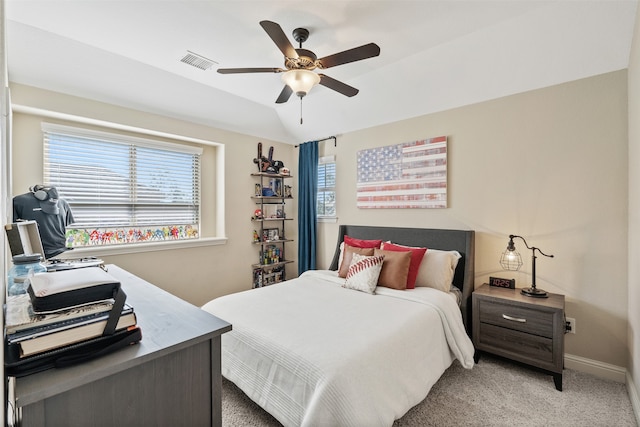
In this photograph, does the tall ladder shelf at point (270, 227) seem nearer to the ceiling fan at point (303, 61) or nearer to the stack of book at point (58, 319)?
the ceiling fan at point (303, 61)

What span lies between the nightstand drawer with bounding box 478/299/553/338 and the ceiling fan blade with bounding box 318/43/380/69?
7.22 feet

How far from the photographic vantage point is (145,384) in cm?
94

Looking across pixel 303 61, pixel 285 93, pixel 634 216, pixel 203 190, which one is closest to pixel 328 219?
pixel 203 190

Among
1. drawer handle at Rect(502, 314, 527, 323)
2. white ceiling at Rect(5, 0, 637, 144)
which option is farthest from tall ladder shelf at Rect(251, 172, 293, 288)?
drawer handle at Rect(502, 314, 527, 323)

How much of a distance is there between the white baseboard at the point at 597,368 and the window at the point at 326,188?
289 centimetres

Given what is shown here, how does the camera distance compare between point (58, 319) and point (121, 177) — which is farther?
point (121, 177)

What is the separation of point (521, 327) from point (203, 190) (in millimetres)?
3790

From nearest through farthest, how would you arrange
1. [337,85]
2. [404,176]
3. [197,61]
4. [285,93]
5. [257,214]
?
[337,85], [285,93], [197,61], [404,176], [257,214]

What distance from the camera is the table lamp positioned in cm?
254

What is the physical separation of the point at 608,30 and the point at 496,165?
121 centimetres

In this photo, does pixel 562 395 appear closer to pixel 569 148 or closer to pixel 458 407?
pixel 458 407

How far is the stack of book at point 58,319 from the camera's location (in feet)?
2.59

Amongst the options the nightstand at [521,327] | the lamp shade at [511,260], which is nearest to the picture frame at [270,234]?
the nightstand at [521,327]

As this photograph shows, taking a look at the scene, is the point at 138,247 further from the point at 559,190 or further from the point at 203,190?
the point at 559,190
